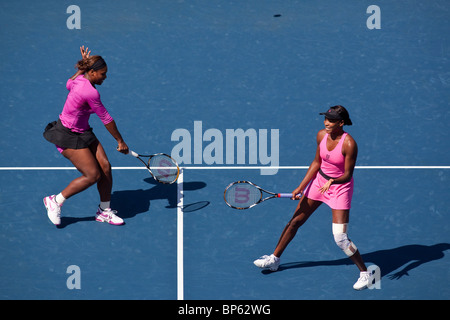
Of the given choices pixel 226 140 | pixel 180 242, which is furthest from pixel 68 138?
pixel 226 140

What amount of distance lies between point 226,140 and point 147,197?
68.9 inches

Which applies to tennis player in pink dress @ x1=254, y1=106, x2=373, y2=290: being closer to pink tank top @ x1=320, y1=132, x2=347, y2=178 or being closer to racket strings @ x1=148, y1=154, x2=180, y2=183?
pink tank top @ x1=320, y1=132, x2=347, y2=178

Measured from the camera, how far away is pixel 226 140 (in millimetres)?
11234

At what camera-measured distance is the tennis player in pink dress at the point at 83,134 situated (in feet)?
29.2

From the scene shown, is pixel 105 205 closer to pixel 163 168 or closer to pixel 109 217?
pixel 109 217

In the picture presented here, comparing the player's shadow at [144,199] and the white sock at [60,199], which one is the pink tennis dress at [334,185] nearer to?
the player's shadow at [144,199]

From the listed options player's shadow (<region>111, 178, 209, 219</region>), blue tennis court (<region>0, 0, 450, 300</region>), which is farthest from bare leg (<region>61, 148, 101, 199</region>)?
player's shadow (<region>111, 178, 209, 219</region>)

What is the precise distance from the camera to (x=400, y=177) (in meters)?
10.6

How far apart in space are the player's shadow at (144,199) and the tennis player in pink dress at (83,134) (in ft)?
1.35

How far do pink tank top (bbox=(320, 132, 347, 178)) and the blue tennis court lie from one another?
57.0 inches

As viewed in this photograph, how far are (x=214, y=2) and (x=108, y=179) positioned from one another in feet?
18.8

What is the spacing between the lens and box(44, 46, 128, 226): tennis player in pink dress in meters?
8.91

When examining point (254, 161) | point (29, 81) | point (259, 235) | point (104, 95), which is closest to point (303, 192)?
point (259, 235)

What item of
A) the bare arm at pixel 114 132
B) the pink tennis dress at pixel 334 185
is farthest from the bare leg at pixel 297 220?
the bare arm at pixel 114 132
